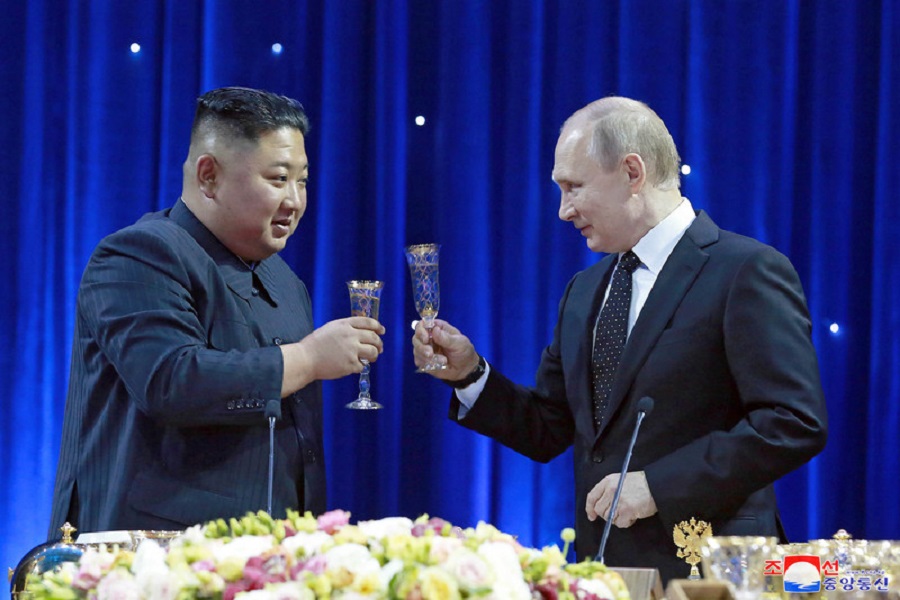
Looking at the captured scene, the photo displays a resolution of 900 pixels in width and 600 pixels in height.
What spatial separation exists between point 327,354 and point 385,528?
104cm

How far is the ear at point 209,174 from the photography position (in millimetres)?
2523

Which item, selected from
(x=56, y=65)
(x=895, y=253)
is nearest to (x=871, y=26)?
(x=895, y=253)

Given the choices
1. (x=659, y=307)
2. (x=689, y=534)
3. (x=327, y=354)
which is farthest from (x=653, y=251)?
(x=327, y=354)

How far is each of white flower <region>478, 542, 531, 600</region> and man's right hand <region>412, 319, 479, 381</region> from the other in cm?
143

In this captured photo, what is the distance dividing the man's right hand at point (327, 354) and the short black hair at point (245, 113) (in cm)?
45

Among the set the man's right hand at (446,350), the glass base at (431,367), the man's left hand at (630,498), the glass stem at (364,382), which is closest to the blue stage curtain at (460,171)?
the man's right hand at (446,350)

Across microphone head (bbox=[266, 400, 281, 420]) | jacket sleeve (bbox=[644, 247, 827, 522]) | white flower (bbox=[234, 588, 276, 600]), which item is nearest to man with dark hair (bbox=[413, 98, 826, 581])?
jacket sleeve (bbox=[644, 247, 827, 522])

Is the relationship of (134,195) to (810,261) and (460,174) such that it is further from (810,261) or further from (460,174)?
(810,261)

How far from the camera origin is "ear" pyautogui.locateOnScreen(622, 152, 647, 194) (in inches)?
103

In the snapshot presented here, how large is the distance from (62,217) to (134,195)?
22 centimetres

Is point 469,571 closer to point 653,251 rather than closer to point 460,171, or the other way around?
point 653,251

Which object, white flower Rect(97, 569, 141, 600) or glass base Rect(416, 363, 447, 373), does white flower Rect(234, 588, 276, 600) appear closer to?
white flower Rect(97, 569, 141, 600)

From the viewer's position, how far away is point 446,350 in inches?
107

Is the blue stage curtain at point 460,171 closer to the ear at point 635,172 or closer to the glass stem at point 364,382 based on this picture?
the ear at point 635,172
